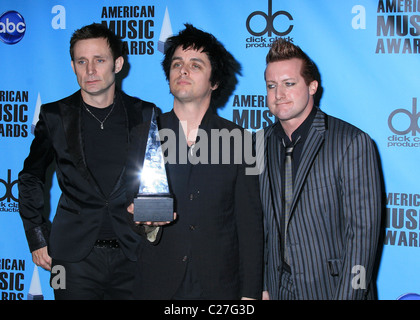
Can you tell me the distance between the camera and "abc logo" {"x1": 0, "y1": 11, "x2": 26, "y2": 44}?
3020mm

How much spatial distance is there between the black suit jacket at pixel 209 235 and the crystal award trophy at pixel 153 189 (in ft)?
0.39

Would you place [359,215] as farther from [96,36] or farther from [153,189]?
[96,36]

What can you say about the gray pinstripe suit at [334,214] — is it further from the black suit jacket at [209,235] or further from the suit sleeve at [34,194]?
the suit sleeve at [34,194]

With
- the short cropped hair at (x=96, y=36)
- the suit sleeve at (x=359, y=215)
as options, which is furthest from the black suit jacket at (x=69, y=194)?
the suit sleeve at (x=359, y=215)

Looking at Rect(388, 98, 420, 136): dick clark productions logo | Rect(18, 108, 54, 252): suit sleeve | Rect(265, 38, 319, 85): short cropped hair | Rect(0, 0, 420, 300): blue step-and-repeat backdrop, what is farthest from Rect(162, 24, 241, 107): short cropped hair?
Rect(388, 98, 420, 136): dick clark productions logo

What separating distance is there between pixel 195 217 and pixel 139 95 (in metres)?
1.40

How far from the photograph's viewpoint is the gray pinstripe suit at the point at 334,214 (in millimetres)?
1727

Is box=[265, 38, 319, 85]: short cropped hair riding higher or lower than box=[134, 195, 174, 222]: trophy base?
higher

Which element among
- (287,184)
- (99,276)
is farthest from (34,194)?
(287,184)

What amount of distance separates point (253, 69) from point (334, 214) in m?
1.28

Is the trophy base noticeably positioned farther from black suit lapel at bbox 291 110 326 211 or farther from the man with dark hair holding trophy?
black suit lapel at bbox 291 110 326 211

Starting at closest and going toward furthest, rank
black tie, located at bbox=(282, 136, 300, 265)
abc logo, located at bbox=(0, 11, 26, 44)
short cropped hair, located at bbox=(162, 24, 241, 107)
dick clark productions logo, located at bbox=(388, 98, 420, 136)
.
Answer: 1. black tie, located at bbox=(282, 136, 300, 265)
2. short cropped hair, located at bbox=(162, 24, 241, 107)
3. dick clark productions logo, located at bbox=(388, 98, 420, 136)
4. abc logo, located at bbox=(0, 11, 26, 44)

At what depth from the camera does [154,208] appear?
5.35 feet

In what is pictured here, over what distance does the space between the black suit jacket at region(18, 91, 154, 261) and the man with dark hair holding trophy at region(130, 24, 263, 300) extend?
12.2 inches
